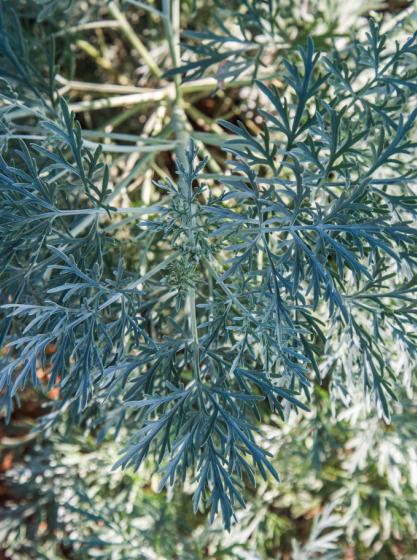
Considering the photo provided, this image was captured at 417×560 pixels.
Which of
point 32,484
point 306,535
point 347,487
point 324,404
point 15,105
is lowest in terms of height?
point 306,535

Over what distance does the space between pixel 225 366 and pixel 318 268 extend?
0.76ft

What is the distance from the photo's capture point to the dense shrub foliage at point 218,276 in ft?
2.46

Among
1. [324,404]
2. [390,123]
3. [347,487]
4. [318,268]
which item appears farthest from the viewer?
[347,487]

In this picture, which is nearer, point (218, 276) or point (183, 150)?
point (218, 276)

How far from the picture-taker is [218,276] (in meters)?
0.87

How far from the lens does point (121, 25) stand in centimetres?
132

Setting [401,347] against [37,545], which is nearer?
[401,347]

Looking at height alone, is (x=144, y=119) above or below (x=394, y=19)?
below

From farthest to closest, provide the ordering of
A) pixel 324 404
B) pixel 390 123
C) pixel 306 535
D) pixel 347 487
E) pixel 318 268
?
pixel 306 535 → pixel 347 487 → pixel 324 404 → pixel 390 123 → pixel 318 268

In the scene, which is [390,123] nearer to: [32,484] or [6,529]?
[32,484]

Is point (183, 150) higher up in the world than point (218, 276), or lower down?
higher up

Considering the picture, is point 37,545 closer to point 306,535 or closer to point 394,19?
point 306,535

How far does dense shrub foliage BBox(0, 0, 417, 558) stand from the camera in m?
0.75

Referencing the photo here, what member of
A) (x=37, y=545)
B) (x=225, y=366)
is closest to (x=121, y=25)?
(x=225, y=366)
